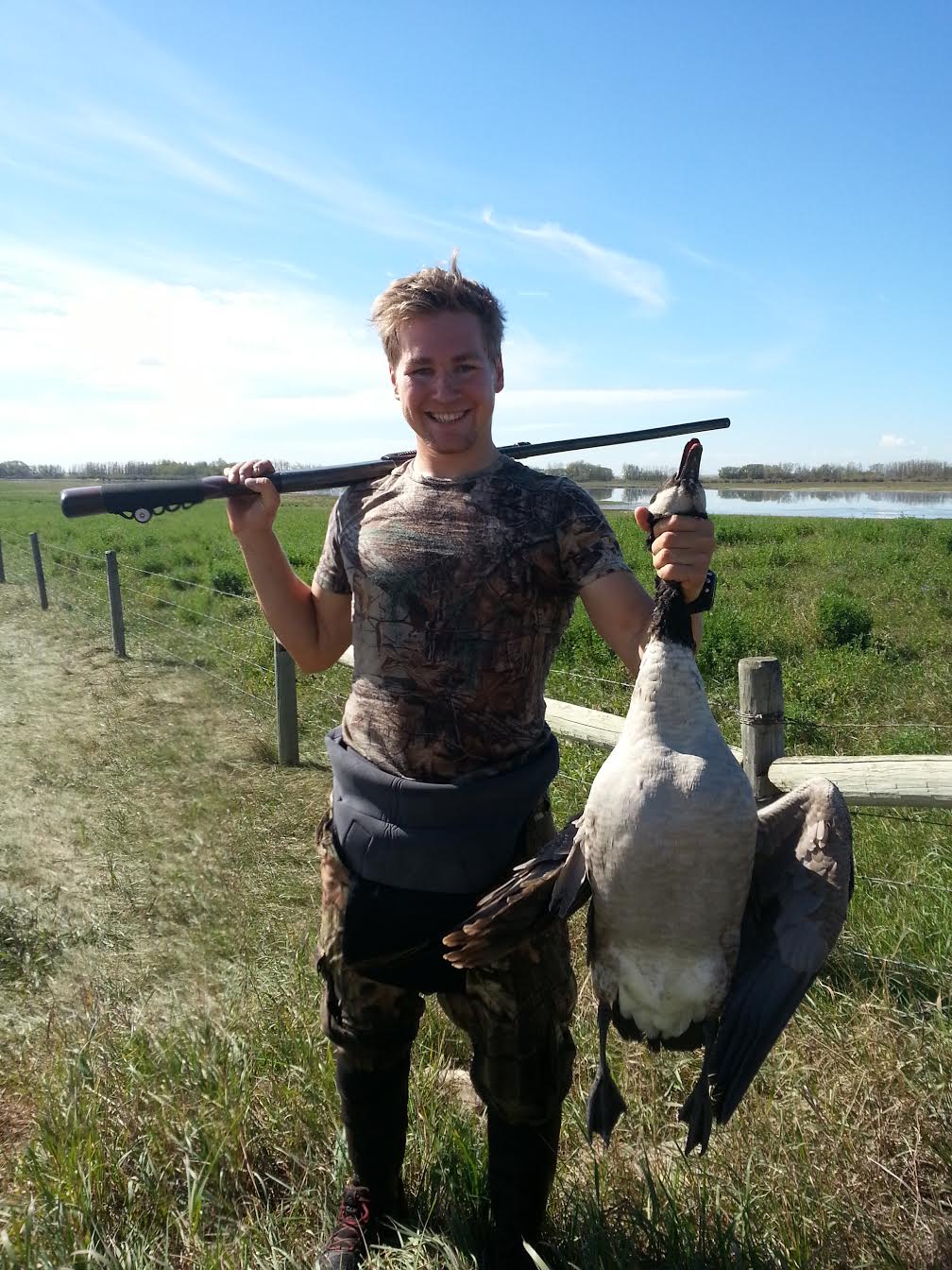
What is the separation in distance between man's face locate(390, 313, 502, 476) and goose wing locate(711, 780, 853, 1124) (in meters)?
1.18

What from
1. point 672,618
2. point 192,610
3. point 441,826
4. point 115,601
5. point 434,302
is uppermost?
point 434,302

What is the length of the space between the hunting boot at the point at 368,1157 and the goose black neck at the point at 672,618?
1.51 m

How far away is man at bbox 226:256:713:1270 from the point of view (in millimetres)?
2248

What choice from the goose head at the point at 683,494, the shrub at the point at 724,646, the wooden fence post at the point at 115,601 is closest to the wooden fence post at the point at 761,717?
the goose head at the point at 683,494

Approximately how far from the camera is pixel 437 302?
7.36 feet

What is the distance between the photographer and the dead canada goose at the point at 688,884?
183cm

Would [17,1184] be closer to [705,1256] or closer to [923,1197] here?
[705,1256]

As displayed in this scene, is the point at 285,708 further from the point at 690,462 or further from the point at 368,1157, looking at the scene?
the point at 690,462

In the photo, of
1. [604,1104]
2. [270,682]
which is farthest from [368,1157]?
[270,682]

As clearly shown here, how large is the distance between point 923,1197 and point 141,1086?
8.24 feet

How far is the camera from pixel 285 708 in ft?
24.7

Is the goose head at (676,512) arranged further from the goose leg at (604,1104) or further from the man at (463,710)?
the goose leg at (604,1104)

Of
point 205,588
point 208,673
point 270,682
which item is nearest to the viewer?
point 270,682

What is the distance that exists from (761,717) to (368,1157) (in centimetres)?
235
